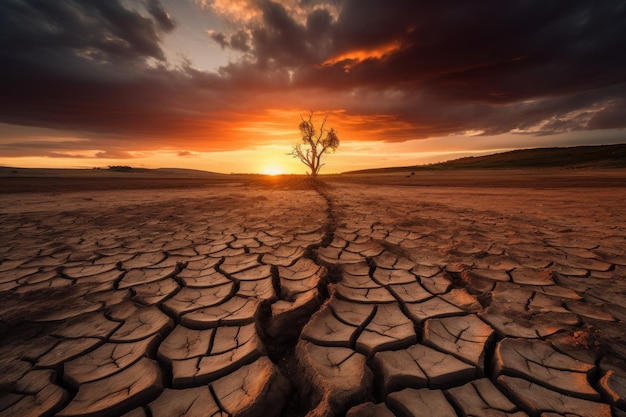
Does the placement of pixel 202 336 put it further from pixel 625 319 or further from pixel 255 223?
pixel 255 223

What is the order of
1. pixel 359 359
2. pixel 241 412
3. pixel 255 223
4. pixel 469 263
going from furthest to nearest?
pixel 255 223 < pixel 469 263 < pixel 359 359 < pixel 241 412

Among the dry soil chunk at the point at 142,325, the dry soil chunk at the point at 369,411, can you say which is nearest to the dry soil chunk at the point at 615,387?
the dry soil chunk at the point at 369,411

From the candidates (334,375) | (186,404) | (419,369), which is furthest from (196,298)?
(419,369)

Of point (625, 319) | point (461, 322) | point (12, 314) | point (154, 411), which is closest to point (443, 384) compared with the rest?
point (461, 322)

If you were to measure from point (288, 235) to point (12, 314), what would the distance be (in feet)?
7.75

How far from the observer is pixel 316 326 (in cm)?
156

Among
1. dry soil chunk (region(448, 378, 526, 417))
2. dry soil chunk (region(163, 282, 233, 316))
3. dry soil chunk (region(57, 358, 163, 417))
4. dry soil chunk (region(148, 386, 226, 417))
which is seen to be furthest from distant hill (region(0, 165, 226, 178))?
dry soil chunk (region(448, 378, 526, 417))

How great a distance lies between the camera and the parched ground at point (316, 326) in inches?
43.3

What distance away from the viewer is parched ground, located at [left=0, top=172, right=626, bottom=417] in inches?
43.3

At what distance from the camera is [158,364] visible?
4.25ft

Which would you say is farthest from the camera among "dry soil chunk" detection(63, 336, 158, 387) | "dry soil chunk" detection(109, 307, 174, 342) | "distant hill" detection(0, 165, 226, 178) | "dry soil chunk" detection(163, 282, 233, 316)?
"distant hill" detection(0, 165, 226, 178)

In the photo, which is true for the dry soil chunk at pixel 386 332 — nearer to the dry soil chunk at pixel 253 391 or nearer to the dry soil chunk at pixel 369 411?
the dry soil chunk at pixel 369 411

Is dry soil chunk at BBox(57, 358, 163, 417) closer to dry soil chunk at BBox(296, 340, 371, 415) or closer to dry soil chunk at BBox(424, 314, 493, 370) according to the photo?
dry soil chunk at BBox(296, 340, 371, 415)

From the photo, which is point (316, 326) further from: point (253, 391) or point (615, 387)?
point (615, 387)
